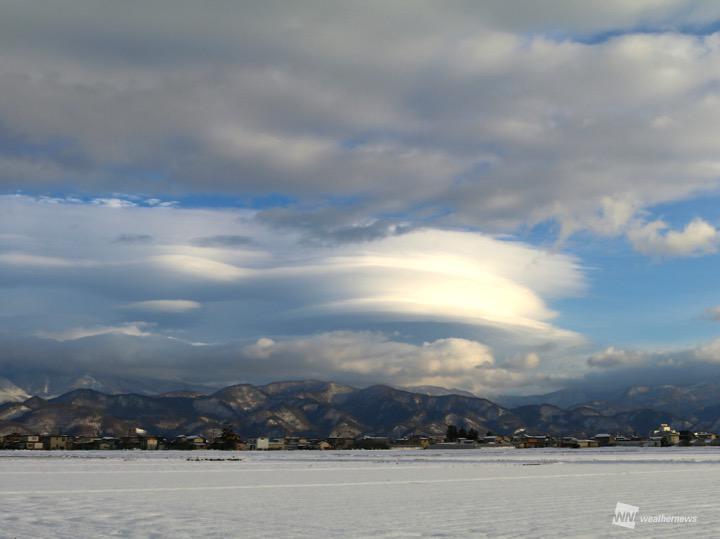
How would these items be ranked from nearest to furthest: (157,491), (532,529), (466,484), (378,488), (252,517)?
(532,529) < (252,517) < (157,491) < (378,488) < (466,484)

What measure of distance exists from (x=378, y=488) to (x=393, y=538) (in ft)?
91.4

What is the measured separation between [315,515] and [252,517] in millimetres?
2640

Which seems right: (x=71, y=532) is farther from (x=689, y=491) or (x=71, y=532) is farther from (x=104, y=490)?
(x=689, y=491)

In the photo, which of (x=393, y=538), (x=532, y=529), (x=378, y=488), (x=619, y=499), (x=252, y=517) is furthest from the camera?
(x=378, y=488)

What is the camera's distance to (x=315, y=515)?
3334 centimetres

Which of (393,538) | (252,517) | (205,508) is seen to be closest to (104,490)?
(205,508)

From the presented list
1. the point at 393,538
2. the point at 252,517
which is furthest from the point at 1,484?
the point at 393,538

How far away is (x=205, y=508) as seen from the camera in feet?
121

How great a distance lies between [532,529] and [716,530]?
583 cm

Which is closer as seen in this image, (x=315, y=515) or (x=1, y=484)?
(x=315, y=515)

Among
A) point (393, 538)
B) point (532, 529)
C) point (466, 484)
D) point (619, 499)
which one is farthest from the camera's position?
point (466, 484)

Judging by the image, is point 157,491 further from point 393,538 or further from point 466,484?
point 393,538

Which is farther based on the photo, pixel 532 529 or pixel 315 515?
pixel 315 515

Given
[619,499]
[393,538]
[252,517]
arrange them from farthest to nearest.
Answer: [619,499]
[252,517]
[393,538]
